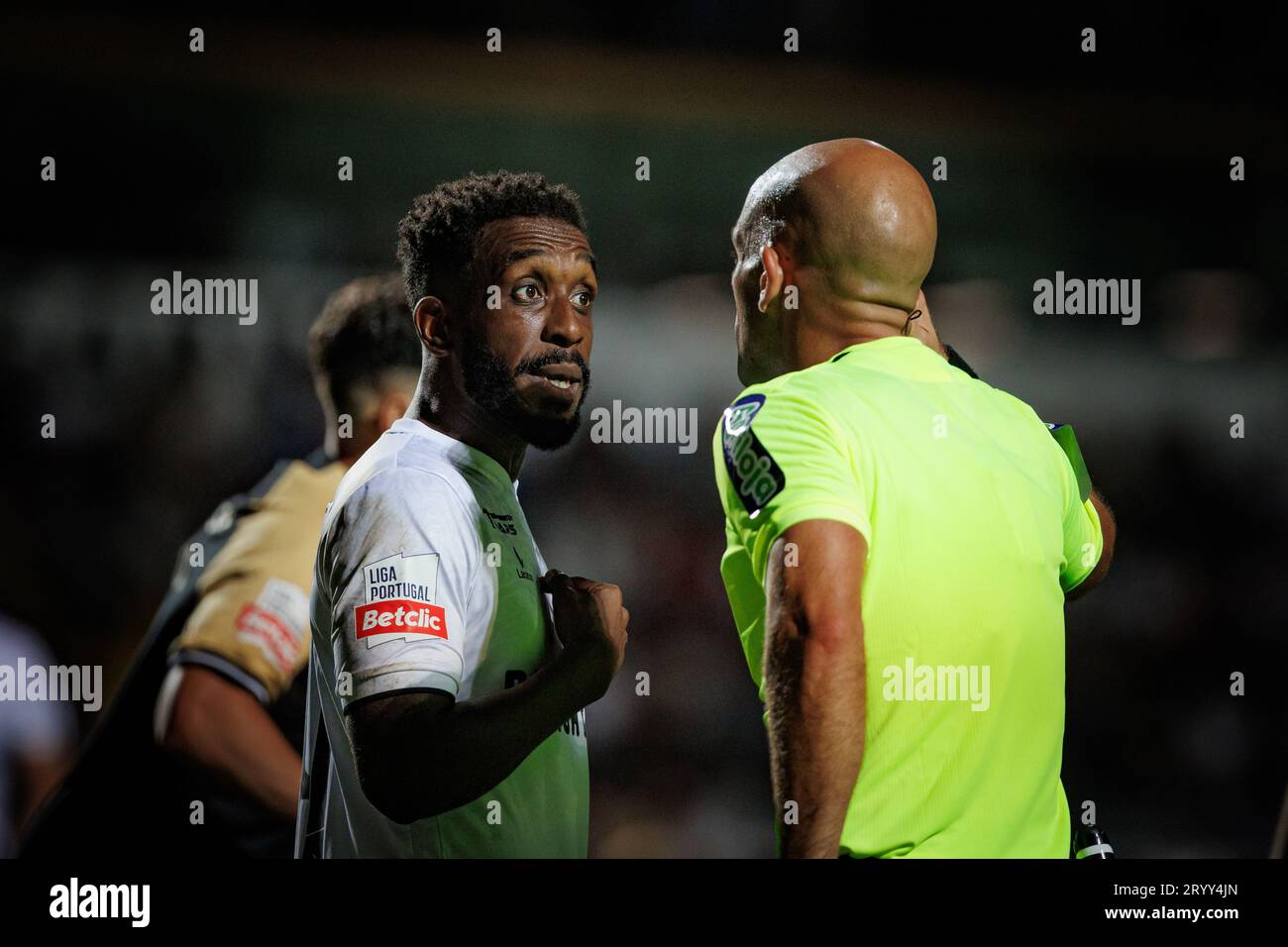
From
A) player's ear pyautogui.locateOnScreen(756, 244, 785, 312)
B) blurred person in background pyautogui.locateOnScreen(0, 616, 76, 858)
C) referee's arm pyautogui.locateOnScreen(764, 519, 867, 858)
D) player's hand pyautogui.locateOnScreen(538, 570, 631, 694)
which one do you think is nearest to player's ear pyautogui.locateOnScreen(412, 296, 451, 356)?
player's hand pyautogui.locateOnScreen(538, 570, 631, 694)

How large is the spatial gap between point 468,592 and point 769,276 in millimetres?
914

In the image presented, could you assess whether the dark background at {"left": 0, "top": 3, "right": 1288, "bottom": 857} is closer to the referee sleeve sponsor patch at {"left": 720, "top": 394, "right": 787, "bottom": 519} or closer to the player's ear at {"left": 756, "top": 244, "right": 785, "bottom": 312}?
the player's ear at {"left": 756, "top": 244, "right": 785, "bottom": 312}

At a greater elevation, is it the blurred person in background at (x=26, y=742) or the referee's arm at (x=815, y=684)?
the referee's arm at (x=815, y=684)

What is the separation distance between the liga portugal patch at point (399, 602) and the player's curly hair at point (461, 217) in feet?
2.16

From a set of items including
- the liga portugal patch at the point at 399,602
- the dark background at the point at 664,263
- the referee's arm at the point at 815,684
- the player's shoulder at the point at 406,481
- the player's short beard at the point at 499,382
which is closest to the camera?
the referee's arm at the point at 815,684

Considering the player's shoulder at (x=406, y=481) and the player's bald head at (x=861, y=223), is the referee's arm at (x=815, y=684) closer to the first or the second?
the player's bald head at (x=861, y=223)

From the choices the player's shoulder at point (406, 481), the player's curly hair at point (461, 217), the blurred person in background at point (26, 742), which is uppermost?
the player's curly hair at point (461, 217)

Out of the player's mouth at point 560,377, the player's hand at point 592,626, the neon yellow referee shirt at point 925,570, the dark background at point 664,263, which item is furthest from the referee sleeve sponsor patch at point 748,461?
the dark background at point 664,263

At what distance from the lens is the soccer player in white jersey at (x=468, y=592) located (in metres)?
2.45

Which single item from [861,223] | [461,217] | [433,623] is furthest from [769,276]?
[433,623]

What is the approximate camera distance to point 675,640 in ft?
10.6

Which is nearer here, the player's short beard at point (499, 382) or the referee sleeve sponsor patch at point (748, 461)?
the referee sleeve sponsor patch at point (748, 461)
